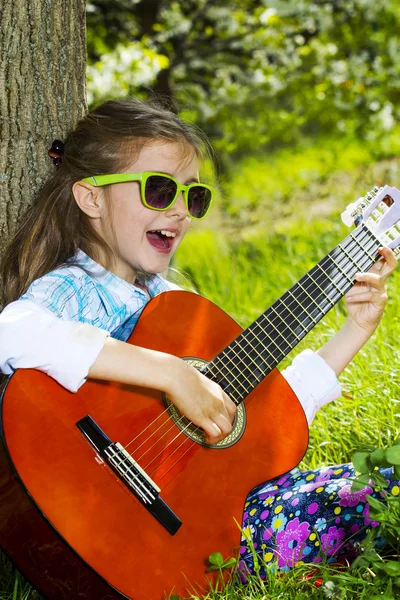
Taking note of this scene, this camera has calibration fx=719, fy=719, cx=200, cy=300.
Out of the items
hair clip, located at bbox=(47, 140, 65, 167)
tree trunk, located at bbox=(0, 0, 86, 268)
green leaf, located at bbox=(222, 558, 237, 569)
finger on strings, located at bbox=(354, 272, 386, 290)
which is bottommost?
green leaf, located at bbox=(222, 558, 237, 569)

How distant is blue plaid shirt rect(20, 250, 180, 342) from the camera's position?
195cm

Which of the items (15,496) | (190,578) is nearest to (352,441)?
(190,578)

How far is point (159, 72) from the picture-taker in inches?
208

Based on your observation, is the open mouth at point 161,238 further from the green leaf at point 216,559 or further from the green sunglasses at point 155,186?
the green leaf at point 216,559

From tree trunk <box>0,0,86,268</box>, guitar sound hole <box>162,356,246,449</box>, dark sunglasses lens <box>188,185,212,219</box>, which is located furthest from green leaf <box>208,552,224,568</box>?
tree trunk <box>0,0,86,268</box>

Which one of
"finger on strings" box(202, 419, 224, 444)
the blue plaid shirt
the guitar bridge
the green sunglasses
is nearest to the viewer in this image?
the guitar bridge

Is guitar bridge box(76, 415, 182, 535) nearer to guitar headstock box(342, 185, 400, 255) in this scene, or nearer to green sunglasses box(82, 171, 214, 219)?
green sunglasses box(82, 171, 214, 219)

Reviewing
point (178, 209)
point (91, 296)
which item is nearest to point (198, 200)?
point (178, 209)

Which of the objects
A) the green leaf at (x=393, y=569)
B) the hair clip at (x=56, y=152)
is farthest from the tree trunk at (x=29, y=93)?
the green leaf at (x=393, y=569)

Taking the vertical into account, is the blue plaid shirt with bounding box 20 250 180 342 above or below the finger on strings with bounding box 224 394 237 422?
above

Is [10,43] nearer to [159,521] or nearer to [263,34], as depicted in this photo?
[159,521]

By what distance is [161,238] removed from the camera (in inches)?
88.3

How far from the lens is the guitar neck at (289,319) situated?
2.00 metres

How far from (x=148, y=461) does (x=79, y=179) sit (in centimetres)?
93
